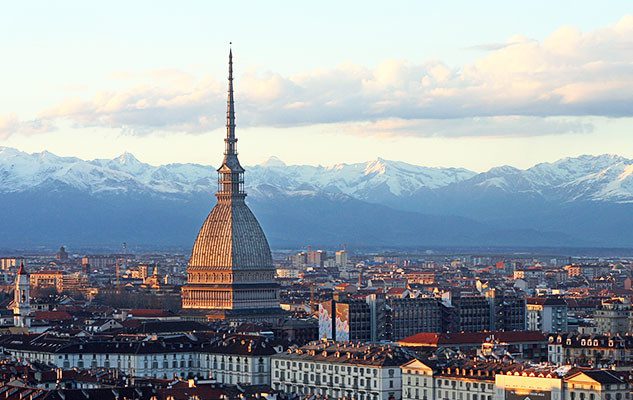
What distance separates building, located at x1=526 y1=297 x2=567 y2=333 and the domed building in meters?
24.3

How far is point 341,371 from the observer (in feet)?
358

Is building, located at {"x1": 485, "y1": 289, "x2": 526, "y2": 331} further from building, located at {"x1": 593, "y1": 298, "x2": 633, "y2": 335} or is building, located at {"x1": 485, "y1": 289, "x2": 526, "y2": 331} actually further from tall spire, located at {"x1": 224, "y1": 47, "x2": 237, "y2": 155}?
tall spire, located at {"x1": 224, "y1": 47, "x2": 237, "y2": 155}

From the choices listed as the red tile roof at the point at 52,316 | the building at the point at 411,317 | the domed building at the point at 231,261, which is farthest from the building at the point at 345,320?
the domed building at the point at 231,261

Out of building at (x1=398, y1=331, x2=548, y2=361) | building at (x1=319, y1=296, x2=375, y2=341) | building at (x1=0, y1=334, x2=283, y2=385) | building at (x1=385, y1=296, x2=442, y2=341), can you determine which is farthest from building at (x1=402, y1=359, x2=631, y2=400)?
building at (x1=385, y1=296, x2=442, y2=341)

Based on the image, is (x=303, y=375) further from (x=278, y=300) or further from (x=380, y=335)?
(x=278, y=300)

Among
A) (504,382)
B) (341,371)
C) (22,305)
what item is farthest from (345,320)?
(504,382)

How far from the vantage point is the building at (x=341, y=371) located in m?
106

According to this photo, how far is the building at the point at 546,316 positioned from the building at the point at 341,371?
43.0 m

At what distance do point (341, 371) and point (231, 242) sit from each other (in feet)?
245

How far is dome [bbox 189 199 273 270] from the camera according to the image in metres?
182

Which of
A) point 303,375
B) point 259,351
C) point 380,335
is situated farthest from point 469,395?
point 380,335

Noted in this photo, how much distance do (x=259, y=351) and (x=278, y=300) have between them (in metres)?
62.4

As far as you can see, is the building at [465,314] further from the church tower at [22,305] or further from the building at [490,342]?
the church tower at [22,305]

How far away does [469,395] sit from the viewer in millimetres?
98000
